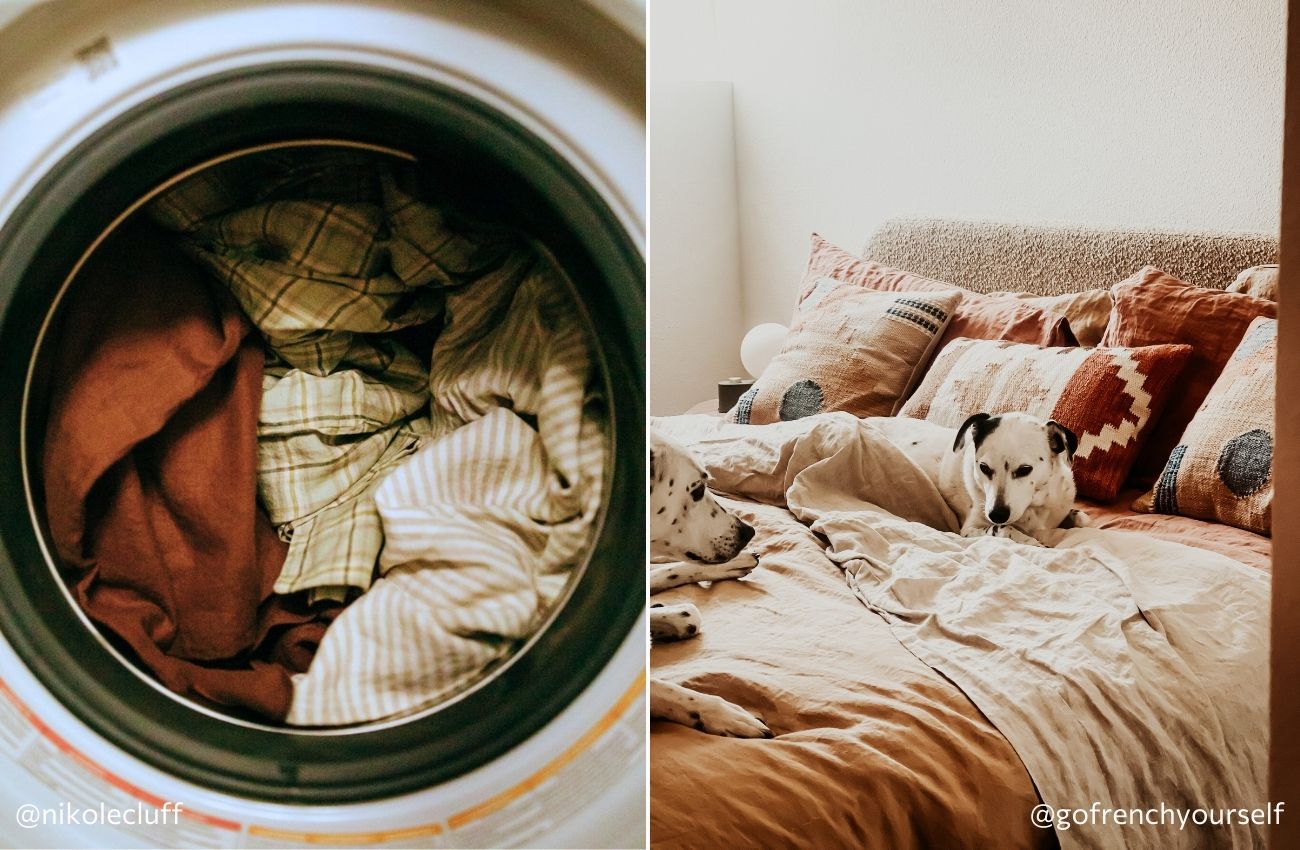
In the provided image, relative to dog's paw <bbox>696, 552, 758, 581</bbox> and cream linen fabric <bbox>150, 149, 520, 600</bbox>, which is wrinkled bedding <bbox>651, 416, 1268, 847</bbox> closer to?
dog's paw <bbox>696, 552, 758, 581</bbox>

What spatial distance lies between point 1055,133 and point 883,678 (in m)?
0.74

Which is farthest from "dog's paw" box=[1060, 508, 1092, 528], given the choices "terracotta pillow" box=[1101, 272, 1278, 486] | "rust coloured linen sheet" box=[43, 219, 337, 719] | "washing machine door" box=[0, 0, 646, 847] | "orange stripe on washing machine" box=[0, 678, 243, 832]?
"orange stripe on washing machine" box=[0, 678, 243, 832]

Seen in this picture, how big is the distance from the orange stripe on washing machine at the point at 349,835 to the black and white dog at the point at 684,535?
32 centimetres

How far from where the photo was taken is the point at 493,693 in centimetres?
97

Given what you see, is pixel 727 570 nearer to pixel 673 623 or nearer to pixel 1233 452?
pixel 673 623

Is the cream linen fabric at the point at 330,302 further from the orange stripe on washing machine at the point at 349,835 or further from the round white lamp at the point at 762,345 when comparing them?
the round white lamp at the point at 762,345

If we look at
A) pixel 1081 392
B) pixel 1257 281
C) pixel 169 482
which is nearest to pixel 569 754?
pixel 169 482

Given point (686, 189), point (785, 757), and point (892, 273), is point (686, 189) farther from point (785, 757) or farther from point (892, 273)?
point (785, 757)

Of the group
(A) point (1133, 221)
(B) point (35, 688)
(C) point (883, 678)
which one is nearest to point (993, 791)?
(C) point (883, 678)

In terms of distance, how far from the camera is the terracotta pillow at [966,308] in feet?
4.07

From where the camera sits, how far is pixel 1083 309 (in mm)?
1279

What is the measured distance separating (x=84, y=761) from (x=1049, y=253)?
1.29 m


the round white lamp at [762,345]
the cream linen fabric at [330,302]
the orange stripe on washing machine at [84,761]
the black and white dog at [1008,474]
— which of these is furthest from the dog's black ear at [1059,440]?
the orange stripe on washing machine at [84,761]

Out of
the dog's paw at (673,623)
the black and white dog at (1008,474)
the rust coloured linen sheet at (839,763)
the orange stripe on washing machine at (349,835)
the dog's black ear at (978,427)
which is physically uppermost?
the dog's black ear at (978,427)
